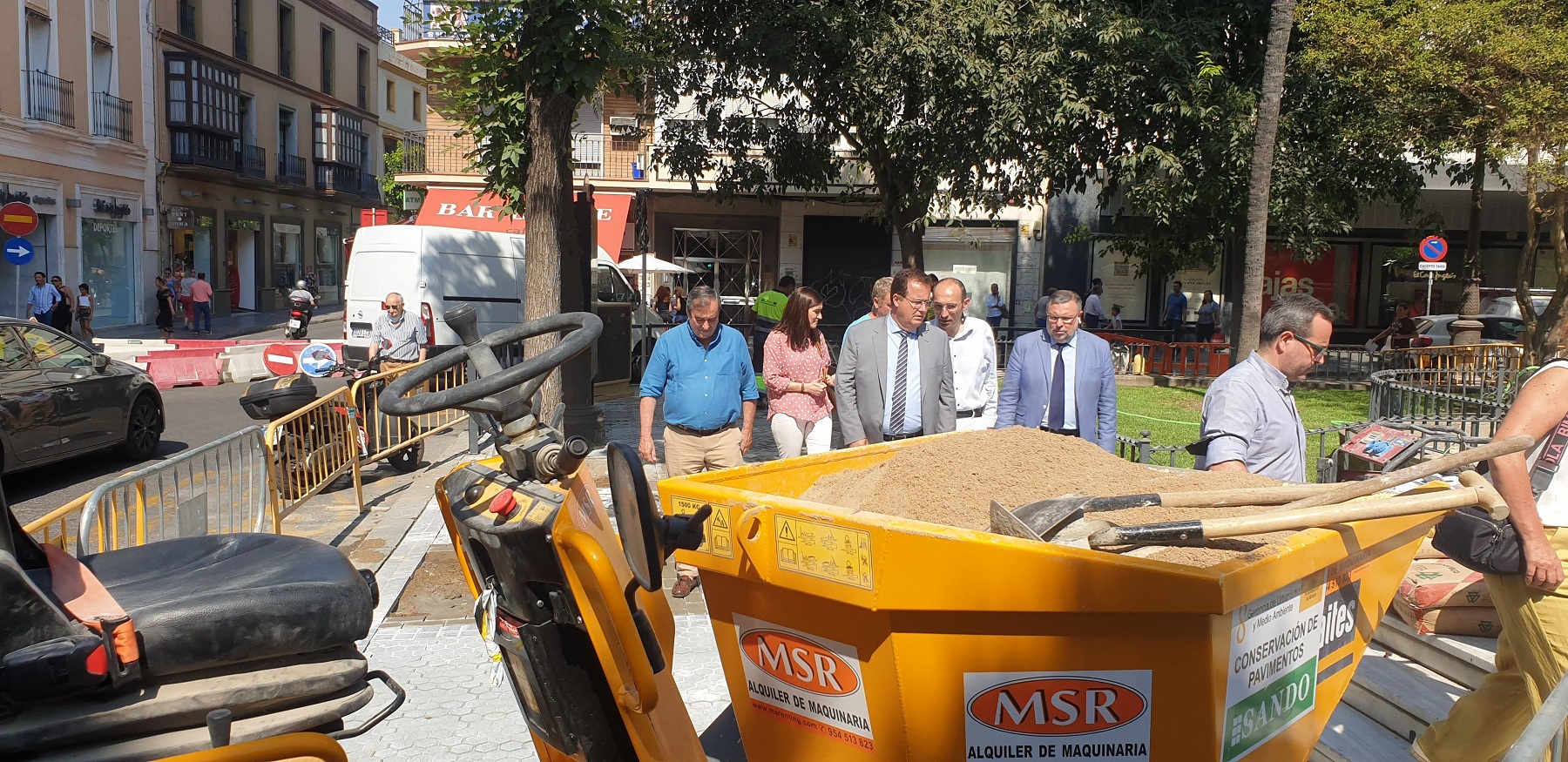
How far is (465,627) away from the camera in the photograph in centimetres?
560

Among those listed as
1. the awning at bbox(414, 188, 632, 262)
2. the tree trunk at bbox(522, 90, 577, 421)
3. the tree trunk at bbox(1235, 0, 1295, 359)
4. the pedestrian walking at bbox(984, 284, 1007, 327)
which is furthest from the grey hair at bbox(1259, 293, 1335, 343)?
the pedestrian walking at bbox(984, 284, 1007, 327)

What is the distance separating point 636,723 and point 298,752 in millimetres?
767

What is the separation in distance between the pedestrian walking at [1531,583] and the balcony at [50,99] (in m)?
A: 31.1

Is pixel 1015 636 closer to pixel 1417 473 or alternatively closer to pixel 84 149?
pixel 1417 473

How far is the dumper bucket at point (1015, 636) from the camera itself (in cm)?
257

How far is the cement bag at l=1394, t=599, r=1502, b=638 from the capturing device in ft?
14.6

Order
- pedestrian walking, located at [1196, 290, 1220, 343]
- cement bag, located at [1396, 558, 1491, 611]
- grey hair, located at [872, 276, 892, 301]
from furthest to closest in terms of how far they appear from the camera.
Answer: pedestrian walking, located at [1196, 290, 1220, 343] < grey hair, located at [872, 276, 892, 301] < cement bag, located at [1396, 558, 1491, 611]

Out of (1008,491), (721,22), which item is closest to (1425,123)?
(721,22)

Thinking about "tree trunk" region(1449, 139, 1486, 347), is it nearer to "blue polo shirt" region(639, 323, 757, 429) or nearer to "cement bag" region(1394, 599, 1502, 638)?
"cement bag" region(1394, 599, 1502, 638)

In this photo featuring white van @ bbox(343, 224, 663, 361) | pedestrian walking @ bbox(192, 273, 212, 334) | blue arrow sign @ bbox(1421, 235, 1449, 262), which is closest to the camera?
white van @ bbox(343, 224, 663, 361)

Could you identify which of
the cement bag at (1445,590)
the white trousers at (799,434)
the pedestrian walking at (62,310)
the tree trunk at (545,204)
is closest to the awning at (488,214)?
the pedestrian walking at (62,310)

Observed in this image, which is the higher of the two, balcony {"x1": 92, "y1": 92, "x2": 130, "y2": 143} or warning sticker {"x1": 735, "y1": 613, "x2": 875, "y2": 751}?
balcony {"x1": 92, "y1": 92, "x2": 130, "y2": 143}

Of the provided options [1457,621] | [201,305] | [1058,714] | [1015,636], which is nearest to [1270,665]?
[1058,714]

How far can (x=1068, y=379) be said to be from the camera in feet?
19.1
